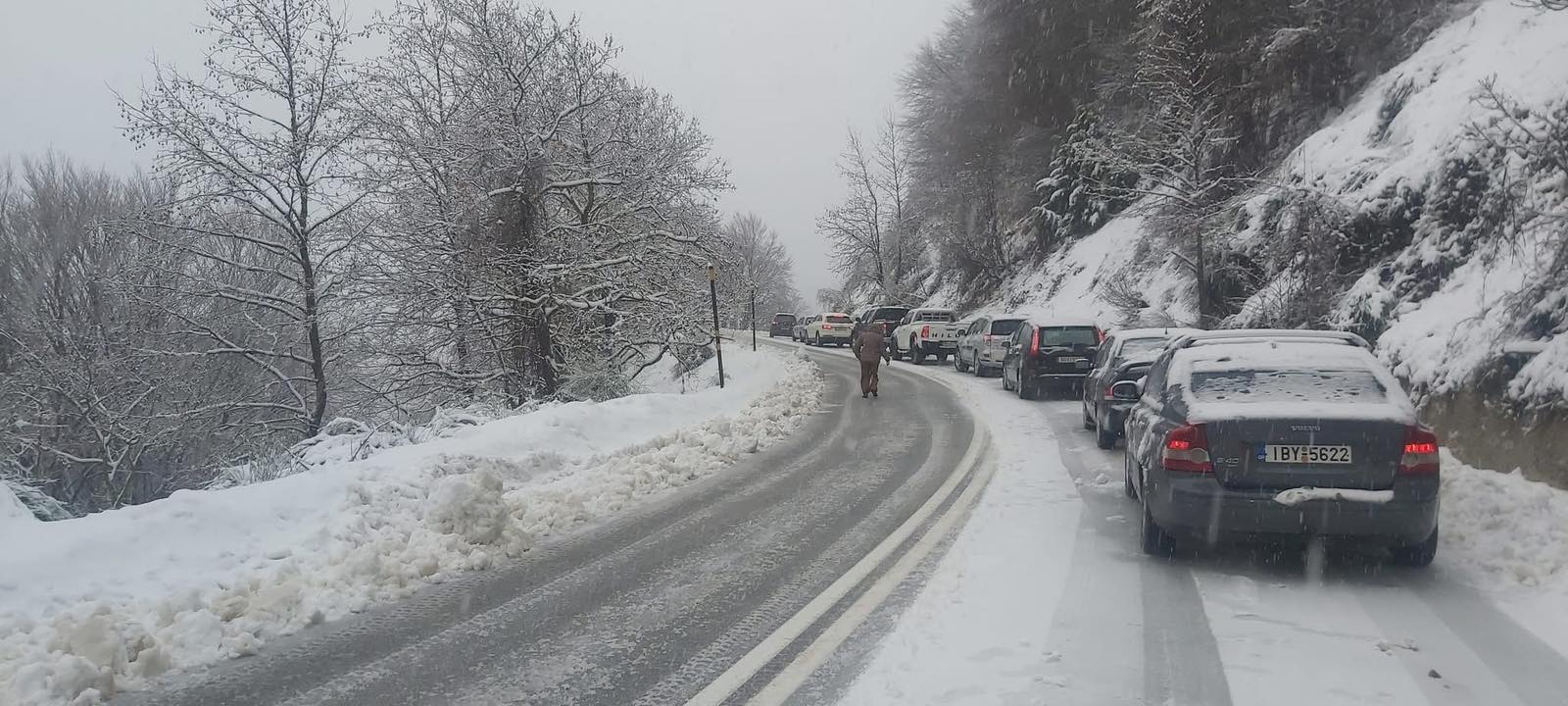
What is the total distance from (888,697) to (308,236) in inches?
734

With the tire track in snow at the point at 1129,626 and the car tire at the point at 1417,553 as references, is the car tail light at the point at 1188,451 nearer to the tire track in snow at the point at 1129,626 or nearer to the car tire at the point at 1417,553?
the tire track in snow at the point at 1129,626

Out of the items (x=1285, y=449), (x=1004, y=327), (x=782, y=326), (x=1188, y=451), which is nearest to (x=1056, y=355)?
(x=1004, y=327)

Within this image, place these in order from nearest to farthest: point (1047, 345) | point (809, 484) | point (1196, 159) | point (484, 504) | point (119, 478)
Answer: point (484, 504) → point (809, 484) → point (1047, 345) → point (119, 478) → point (1196, 159)

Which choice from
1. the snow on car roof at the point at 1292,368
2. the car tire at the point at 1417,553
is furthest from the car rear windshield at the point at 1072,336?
the car tire at the point at 1417,553

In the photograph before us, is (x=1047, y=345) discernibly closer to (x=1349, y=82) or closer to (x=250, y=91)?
(x=1349, y=82)

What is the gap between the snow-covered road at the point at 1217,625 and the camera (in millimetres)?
3881

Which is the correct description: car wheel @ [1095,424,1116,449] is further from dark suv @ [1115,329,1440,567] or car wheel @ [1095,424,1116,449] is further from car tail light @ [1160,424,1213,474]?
car tail light @ [1160,424,1213,474]

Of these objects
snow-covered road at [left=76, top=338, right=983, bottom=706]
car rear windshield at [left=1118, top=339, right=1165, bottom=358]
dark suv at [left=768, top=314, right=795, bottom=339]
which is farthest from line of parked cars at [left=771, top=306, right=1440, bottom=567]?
dark suv at [left=768, top=314, right=795, bottom=339]

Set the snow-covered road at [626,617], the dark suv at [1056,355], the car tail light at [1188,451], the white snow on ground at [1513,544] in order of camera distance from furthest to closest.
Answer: the dark suv at [1056,355] → the car tail light at [1188,451] → the white snow on ground at [1513,544] → the snow-covered road at [626,617]

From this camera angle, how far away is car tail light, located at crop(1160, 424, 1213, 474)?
5523mm

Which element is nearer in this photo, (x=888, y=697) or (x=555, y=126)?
(x=888, y=697)

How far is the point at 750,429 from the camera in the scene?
42.0ft

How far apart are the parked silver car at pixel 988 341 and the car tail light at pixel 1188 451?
639 inches

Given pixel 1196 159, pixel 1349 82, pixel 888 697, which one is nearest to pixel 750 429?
pixel 888 697
